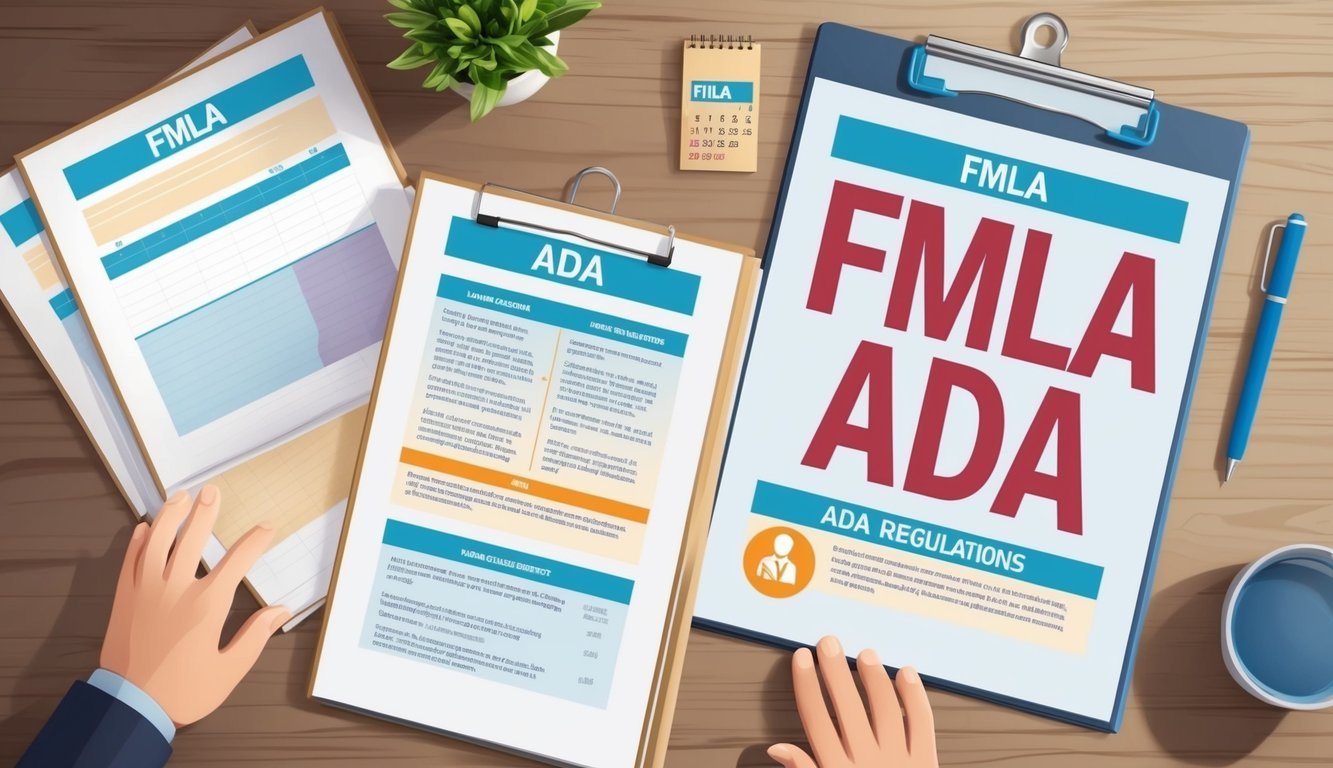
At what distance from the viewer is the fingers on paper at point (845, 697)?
32.5 inches

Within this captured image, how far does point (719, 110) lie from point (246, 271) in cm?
46

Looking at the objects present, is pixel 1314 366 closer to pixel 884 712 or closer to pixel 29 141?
pixel 884 712

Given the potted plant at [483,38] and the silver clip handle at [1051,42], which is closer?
the potted plant at [483,38]

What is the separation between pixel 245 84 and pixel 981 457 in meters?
0.75

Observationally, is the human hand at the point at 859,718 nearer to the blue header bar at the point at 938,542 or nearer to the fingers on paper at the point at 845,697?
the fingers on paper at the point at 845,697

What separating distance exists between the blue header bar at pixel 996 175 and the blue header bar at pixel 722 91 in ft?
0.30

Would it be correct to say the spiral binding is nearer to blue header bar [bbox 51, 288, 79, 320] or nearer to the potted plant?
the potted plant

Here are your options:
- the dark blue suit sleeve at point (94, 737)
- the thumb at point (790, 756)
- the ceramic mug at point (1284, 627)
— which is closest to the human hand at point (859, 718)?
the thumb at point (790, 756)

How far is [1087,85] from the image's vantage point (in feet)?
2.75

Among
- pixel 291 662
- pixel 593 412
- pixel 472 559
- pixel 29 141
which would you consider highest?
pixel 29 141

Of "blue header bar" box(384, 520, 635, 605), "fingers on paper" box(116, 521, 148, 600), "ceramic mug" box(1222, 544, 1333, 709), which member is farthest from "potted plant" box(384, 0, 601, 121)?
"ceramic mug" box(1222, 544, 1333, 709)

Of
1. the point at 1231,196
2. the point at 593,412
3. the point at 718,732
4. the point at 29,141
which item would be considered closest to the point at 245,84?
the point at 29,141

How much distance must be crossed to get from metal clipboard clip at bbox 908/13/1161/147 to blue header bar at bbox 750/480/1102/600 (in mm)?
387

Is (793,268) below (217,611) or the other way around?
the other way around
